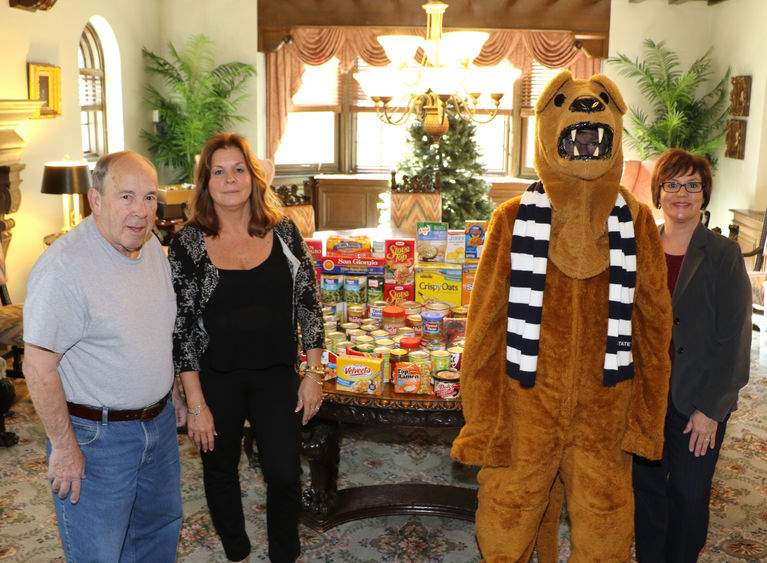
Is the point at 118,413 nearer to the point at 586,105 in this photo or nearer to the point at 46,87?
the point at 586,105

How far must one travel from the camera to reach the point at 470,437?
1.97 meters

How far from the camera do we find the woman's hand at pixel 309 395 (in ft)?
7.51

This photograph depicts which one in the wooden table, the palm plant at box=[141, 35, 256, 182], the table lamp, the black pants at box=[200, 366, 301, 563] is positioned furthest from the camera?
the palm plant at box=[141, 35, 256, 182]

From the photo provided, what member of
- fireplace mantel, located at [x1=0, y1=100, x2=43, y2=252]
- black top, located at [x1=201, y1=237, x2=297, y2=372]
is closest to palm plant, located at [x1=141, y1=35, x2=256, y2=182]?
fireplace mantel, located at [x1=0, y1=100, x2=43, y2=252]

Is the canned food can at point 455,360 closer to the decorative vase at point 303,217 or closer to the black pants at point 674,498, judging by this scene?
the black pants at point 674,498

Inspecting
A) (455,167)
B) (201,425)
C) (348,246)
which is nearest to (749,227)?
(455,167)

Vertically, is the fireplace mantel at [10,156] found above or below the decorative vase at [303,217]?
above

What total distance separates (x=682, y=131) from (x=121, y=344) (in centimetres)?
654

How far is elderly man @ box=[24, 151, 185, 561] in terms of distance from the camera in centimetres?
168

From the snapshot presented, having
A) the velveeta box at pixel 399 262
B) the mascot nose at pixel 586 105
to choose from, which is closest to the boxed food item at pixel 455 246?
the velveeta box at pixel 399 262

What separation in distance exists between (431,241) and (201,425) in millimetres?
1278

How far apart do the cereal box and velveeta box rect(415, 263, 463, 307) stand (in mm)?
603

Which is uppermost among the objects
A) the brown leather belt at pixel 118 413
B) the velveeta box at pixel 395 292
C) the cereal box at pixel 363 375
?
the velveeta box at pixel 395 292

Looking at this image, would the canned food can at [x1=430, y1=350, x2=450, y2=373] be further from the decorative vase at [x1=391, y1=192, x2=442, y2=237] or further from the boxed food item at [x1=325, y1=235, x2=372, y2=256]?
the decorative vase at [x1=391, y1=192, x2=442, y2=237]
